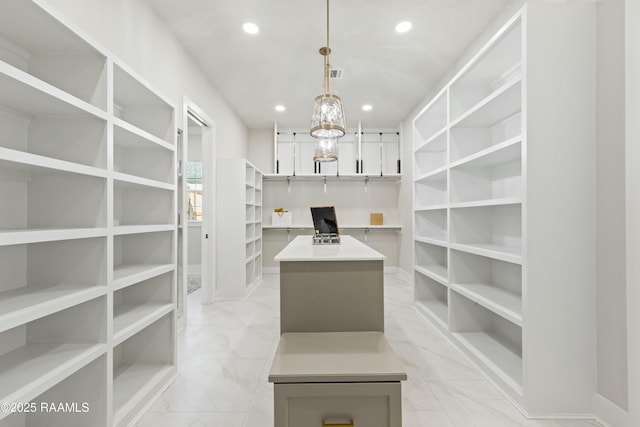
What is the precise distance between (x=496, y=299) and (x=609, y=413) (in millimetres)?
846

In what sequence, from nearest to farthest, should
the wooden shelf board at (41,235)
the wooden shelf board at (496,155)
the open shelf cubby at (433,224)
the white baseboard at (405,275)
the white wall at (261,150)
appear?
1. the wooden shelf board at (41,235)
2. the wooden shelf board at (496,155)
3. the open shelf cubby at (433,224)
4. the white baseboard at (405,275)
5. the white wall at (261,150)

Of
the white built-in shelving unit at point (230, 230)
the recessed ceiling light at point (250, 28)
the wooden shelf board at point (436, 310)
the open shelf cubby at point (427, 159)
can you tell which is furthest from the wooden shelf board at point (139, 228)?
the open shelf cubby at point (427, 159)

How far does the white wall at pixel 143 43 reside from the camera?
6.38 ft

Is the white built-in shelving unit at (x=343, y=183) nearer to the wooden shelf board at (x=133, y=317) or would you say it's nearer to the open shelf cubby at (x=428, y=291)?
the open shelf cubby at (x=428, y=291)

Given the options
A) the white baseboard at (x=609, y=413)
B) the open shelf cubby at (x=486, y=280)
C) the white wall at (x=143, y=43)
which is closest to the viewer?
the white baseboard at (x=609, y=413)

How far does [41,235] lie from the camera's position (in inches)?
47.5

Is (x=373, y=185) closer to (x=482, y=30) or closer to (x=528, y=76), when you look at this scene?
(x=482, y=30)

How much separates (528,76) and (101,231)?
2480mm

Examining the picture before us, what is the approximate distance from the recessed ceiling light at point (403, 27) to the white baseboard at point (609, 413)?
3136 mm

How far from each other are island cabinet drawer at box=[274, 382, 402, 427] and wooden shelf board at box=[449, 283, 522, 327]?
1.16 metres

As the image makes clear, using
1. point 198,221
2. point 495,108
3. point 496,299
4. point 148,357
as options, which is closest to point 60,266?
point 148,357

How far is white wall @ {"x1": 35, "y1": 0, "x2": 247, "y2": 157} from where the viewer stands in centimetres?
195

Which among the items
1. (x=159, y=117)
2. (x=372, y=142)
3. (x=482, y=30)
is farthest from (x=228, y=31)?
(x=372, y=142)

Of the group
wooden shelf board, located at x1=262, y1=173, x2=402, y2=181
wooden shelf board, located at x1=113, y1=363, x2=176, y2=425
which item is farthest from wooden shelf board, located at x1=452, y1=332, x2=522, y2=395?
wooden shelf board, located at x1=262, y1=173, x2=402, y2=181
